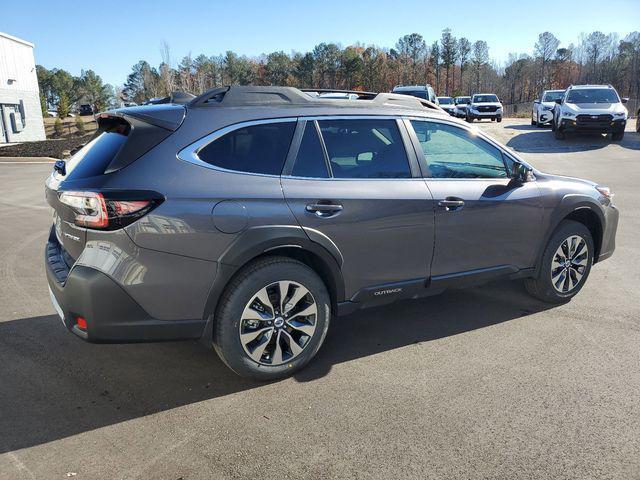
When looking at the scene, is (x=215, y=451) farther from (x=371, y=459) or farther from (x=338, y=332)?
(x=338, y=332)

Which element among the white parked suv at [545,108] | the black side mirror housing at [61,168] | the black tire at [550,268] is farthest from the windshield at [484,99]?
the black side mirror housing at [61,168]

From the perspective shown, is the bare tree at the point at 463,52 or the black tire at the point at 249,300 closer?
the black tire at the point at 249,300

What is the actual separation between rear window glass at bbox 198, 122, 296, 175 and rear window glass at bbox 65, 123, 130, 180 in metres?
0.52

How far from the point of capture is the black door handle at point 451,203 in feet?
13.2

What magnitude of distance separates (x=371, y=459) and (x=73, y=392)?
196cm

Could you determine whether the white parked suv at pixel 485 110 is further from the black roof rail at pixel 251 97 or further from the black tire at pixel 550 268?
the black roof rail at pixel 251 97

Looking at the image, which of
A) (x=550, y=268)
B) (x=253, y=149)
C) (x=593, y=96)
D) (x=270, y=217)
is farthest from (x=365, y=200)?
(x=593, y=96)

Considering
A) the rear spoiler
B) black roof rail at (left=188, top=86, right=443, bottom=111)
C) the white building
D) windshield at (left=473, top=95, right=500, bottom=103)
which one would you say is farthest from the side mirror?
→ the white building

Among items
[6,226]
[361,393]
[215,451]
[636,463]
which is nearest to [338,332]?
[361,393]

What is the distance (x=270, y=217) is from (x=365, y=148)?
0.99 m

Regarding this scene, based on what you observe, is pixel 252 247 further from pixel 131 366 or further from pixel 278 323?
pixel 131 366

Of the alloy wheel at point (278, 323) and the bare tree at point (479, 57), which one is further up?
the bare tree at point (479, 57)

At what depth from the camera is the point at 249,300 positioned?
336 centimetres

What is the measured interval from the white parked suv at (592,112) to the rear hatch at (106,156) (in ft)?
62.4
